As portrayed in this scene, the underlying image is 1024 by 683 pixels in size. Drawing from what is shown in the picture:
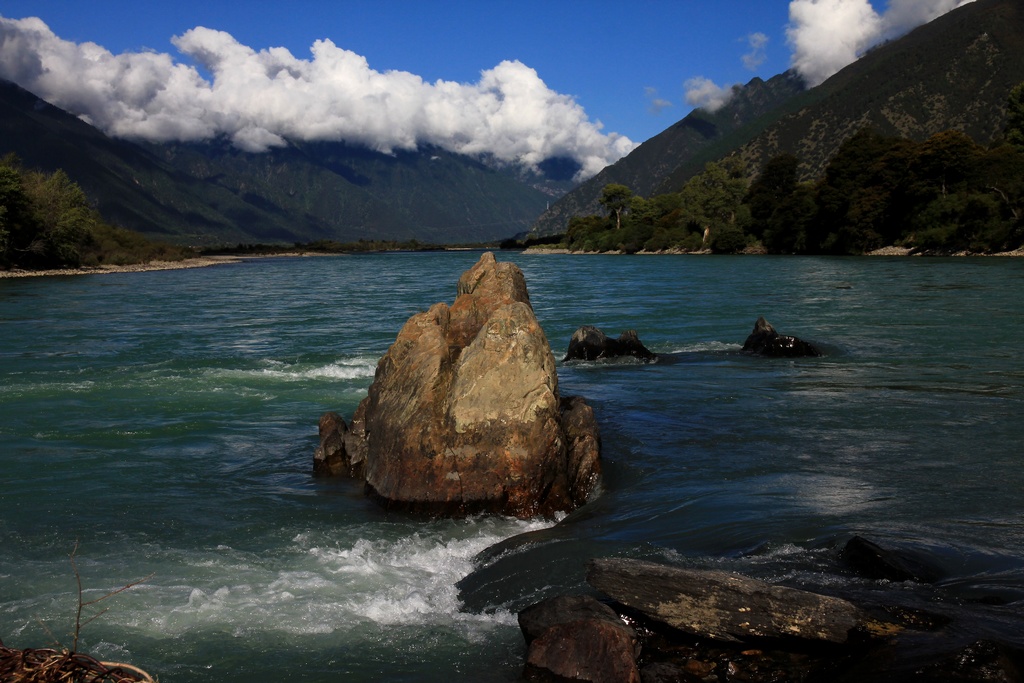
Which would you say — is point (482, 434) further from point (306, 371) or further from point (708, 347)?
point (708, 347)

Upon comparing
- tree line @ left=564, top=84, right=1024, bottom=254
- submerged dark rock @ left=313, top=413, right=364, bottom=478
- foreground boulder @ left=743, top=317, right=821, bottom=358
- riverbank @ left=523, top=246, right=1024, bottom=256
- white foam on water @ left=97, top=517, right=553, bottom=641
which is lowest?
white foam on water @ left=97, top=517, right=553, bottom=641

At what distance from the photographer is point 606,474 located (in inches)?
492

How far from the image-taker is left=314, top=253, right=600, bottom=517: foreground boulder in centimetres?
1085

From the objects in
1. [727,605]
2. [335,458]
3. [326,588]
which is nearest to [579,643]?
[727,605]

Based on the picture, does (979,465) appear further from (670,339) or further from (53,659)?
(670,339)

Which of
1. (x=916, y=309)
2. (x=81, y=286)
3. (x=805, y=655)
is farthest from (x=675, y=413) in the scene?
(x=81, y=286)

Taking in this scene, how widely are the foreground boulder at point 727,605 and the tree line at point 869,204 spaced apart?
3634 inches

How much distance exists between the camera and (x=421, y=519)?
10750mm

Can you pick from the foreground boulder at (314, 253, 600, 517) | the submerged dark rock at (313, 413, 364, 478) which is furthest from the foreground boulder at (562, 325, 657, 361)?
the submerged dark rock at (313, 413, 364, 478)

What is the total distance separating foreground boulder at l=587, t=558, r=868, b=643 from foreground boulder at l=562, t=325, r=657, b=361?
17387 millimetres

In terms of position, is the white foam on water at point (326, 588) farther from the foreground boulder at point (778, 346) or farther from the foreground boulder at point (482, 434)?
the foreground boulder at point (778, 346)

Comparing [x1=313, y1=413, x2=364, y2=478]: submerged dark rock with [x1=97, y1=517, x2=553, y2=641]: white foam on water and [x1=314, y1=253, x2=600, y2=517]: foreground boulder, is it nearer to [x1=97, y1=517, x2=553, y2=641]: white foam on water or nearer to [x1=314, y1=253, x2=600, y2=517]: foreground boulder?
[x1=314, y1=253, x2=600, y2=517]: foreground boulder

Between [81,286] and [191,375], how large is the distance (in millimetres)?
57629

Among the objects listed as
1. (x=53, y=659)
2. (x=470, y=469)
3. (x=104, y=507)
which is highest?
(x=53, y=659)
